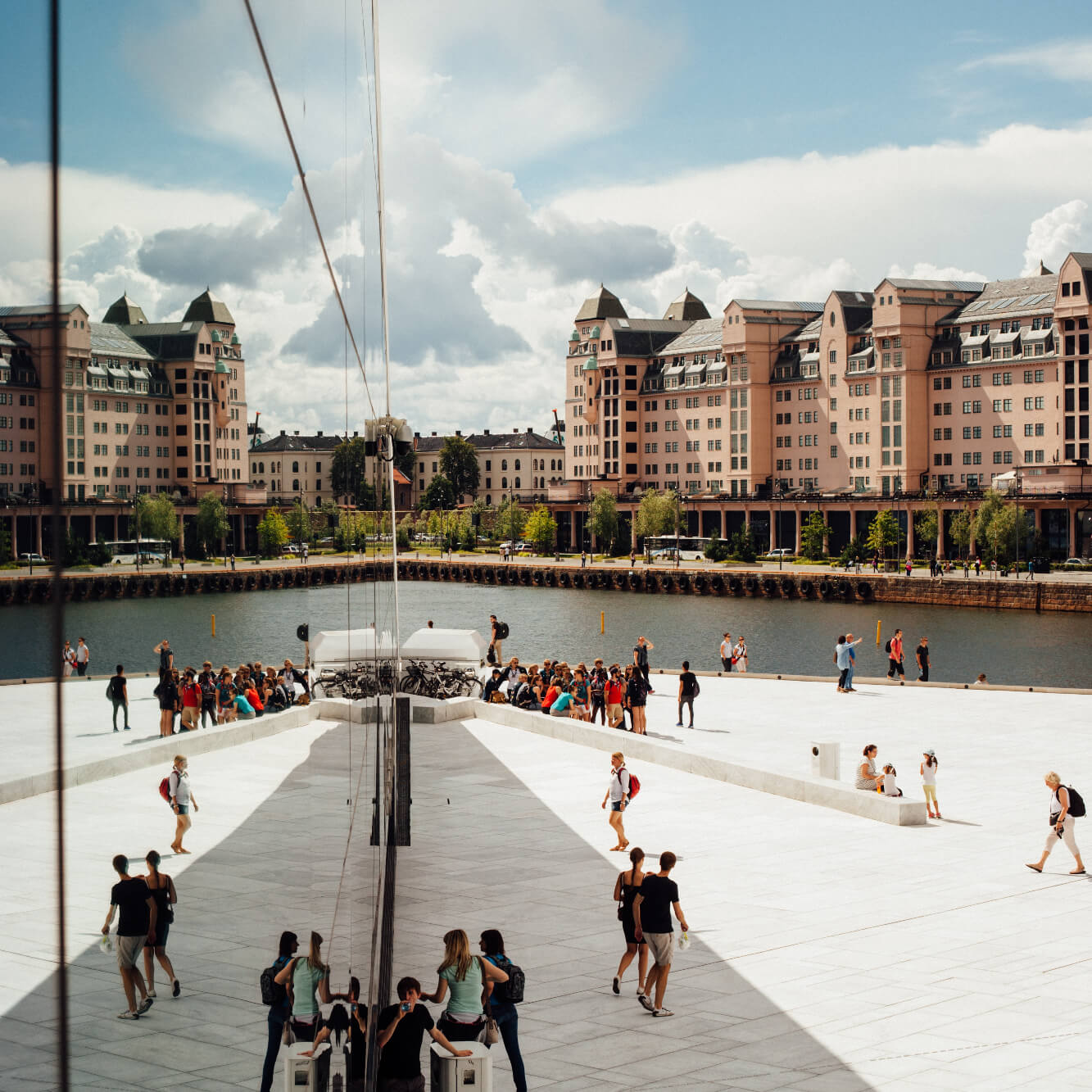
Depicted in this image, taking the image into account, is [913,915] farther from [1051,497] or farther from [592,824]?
[1051,497]

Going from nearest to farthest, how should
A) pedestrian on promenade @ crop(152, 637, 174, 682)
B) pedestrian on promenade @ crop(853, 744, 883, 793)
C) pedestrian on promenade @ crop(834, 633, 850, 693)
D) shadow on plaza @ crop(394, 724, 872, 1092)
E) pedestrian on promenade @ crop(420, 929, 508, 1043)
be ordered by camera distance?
pedestrian on promenade @ crop(152, 637, 174, 682) < pedestrian on promenade @ crop(420, 929, 508, 1043) < shadow on plaza @ crop(394, 724, 872, 1092) < pedestrian on promenade @ crop(853, 744, 883, 793) < pedestrian on promenade @ crop(834, 633, 850, 693)

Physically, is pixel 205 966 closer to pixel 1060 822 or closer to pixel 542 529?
pixel 1060 822

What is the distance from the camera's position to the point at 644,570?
360 ft

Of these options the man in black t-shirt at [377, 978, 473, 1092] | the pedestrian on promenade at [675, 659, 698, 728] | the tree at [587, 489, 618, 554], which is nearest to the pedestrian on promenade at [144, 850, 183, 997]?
the man in black t-shirt at [377, 978, 473, 1092]

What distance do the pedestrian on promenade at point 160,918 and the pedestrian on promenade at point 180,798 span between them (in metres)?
0.07

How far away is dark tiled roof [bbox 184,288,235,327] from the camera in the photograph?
2.44 metres

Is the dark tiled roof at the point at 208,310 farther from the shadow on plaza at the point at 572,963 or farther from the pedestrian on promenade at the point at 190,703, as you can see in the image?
the shadow on plaza at the point at 572,963

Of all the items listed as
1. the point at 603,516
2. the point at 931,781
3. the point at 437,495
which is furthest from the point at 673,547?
the point at 931,781

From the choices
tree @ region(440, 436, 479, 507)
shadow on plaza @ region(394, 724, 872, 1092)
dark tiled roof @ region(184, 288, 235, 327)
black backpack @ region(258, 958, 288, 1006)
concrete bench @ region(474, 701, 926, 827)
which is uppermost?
tree @ region(440, 436, 479, 507)

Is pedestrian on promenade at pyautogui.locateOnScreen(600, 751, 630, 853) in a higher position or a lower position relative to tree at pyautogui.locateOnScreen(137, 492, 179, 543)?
lower

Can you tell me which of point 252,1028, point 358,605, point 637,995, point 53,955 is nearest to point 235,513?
point 252,1028

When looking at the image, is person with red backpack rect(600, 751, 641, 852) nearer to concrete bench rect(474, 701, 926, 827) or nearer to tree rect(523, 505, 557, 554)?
concrete bench rect(474, 701, 926, 827)

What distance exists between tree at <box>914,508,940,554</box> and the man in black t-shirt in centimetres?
10117

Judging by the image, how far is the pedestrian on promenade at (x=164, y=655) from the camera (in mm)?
2311
